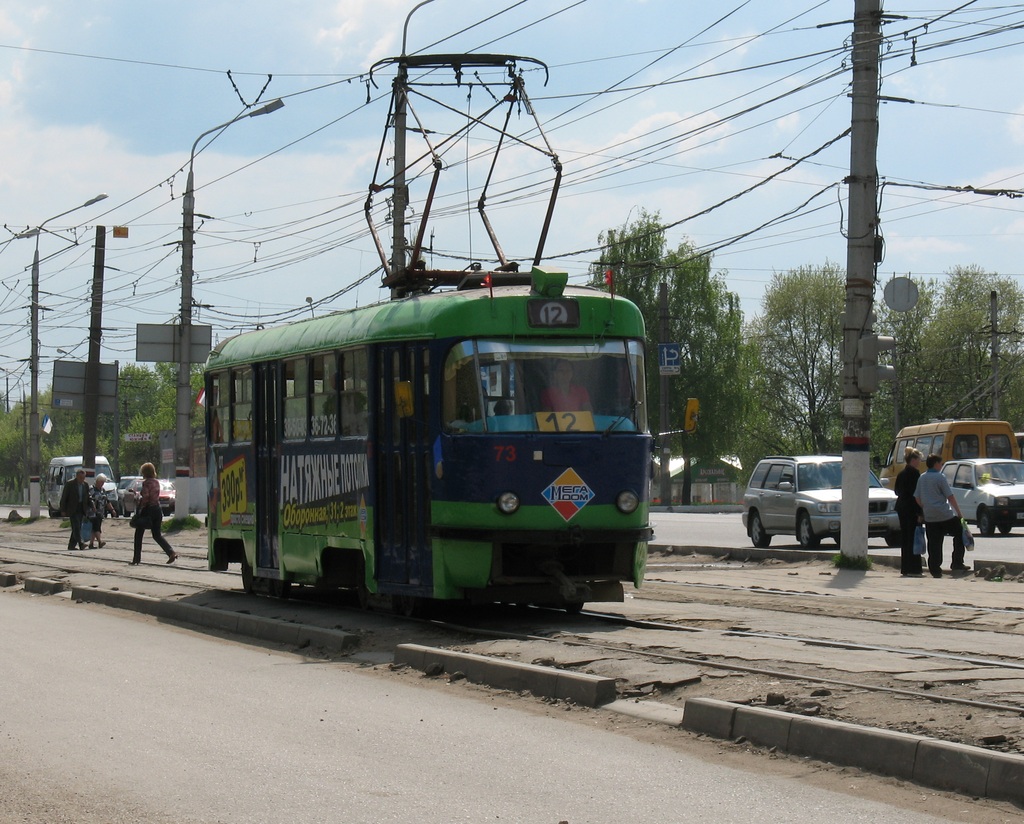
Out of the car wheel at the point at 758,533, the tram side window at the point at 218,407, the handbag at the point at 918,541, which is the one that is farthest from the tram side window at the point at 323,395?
the car wheel at the point at 758,533

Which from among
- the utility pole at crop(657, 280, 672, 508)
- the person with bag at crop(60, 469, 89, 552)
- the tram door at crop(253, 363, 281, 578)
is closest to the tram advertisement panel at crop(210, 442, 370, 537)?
the tram door at crop(253, 363, 281, 578)

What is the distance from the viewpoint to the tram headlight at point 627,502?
12.7 m

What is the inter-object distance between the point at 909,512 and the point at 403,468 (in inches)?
327

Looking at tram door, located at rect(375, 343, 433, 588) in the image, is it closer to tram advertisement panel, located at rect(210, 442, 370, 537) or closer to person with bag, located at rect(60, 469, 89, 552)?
tram advertisement panel, located at rect(210, 442, 370, 537)

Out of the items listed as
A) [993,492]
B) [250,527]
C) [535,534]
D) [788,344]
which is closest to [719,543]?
[993,492]

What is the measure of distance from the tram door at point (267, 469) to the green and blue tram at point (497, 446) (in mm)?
1895

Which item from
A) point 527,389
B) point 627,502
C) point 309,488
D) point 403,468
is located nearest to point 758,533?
point 309,488

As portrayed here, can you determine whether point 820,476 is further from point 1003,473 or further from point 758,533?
point 1003,473

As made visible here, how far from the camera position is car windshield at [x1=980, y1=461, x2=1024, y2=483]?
31281 millimetres

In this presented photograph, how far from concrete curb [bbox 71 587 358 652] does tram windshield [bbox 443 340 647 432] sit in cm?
201

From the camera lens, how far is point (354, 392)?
551 inches

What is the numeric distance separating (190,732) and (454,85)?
13.1m

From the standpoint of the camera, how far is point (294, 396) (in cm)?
1546

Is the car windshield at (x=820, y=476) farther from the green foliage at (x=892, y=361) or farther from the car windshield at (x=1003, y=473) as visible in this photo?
the green foliage at (x=892, y=361)
